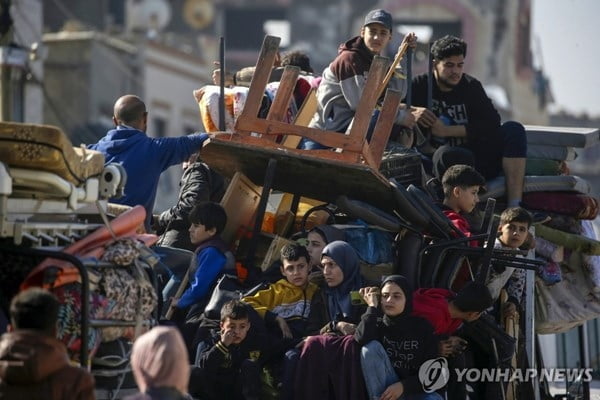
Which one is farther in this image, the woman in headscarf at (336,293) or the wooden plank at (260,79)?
the wooden plank at (260,79)

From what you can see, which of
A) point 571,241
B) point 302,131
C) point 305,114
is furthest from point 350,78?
point 571,241

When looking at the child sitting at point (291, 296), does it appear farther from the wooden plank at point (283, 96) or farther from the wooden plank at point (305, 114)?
the wooden plank at point (305, 114)

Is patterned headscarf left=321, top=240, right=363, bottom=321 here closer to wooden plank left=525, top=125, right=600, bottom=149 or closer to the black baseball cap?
the black baseball cap

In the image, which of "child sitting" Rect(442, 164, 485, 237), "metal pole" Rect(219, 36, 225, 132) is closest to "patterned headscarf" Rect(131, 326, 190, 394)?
"child sitting" Rect(442, 164, 485, 237)

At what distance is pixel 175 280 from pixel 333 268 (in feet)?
3.85

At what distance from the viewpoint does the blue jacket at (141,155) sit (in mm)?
12820

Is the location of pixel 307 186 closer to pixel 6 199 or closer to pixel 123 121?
pixel 123 121

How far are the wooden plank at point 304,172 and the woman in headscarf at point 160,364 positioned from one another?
4.28 m

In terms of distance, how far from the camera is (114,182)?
35.2ft

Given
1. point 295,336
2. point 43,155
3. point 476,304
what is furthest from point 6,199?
point 476,304

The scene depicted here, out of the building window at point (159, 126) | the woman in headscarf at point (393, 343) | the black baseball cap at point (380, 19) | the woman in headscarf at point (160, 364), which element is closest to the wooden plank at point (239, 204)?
the black baseball cap at point (380, 19)

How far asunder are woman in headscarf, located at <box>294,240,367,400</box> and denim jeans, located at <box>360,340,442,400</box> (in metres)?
0.06

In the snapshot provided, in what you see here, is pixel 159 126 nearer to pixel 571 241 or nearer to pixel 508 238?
pixel 571 241

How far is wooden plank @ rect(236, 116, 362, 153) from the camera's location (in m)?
12.9
